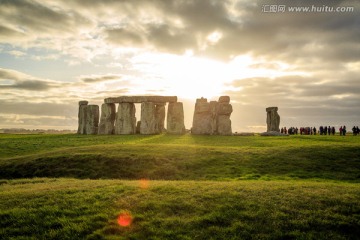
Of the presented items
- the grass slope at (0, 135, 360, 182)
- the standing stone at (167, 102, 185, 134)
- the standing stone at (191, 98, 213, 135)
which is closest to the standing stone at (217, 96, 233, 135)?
the standing stone at (191, 98, 213, 135)

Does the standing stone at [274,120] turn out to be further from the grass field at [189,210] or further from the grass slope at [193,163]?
the grass field at [189,210]

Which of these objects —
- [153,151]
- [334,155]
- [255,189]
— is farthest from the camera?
[153,151]

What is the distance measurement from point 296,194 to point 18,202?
12.4 metres

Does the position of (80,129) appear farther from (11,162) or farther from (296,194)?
(296,194)

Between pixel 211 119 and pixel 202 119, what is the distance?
1.41m

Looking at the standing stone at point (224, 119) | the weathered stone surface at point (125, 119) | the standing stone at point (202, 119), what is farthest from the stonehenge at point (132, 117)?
the standing stone at point (224, 119)

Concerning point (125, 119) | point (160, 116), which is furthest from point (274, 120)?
point (125, 119)

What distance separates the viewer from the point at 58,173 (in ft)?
84.4

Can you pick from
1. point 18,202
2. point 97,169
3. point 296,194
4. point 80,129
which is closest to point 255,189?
point 296,194

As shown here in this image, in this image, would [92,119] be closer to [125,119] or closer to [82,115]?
[82,115]

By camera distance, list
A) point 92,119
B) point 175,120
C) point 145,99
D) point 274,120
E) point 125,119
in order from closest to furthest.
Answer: point 175,120 < point 145,99 < point 125,119 < point 92,119 < point 274,120

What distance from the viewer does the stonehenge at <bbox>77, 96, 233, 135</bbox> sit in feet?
175

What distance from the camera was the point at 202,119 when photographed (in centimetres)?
5338

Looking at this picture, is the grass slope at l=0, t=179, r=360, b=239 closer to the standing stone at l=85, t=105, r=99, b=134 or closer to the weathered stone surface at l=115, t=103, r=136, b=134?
the weathered stone surface at l=115, t=103, r=136, b=134
